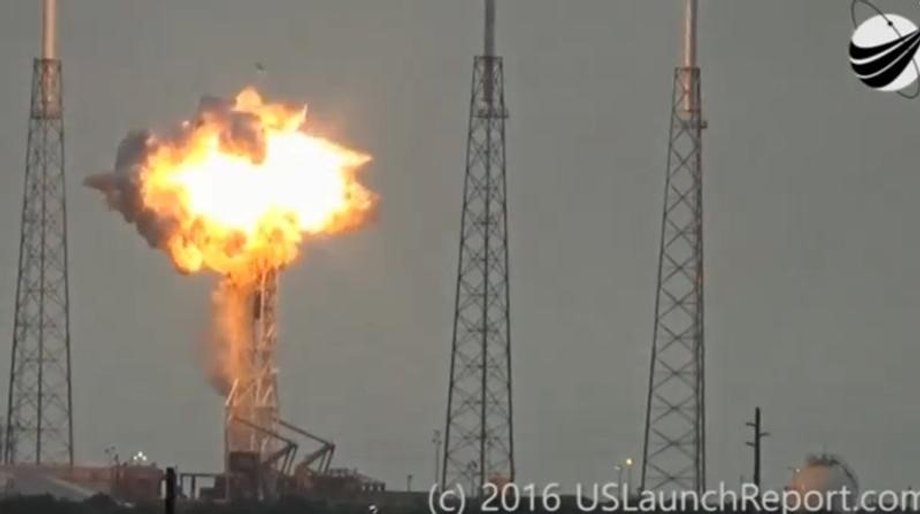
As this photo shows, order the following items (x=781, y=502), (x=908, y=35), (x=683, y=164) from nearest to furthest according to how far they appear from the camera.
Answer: (x=908, y=35)
(x=781, y=502)
(x=683, y=164)

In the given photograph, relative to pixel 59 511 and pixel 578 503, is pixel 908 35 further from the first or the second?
pixel 59 511

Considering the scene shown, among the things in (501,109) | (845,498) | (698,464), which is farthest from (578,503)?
(845,498)

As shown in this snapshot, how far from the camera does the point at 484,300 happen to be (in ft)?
653

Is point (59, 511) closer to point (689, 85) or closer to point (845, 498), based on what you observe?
point (689, 85)

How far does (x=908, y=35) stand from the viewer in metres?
158

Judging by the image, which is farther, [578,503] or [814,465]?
[578,503]

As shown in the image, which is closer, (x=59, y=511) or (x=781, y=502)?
(x=781, y=502)

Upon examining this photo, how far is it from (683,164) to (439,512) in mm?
20445

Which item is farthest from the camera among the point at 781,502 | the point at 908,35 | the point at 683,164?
the point at 683,164

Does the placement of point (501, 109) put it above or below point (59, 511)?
above

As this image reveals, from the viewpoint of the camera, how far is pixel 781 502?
17162 centimetres

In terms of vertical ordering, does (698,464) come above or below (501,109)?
below

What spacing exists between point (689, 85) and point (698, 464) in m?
16.6

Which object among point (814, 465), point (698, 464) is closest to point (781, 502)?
point (814, 465)
